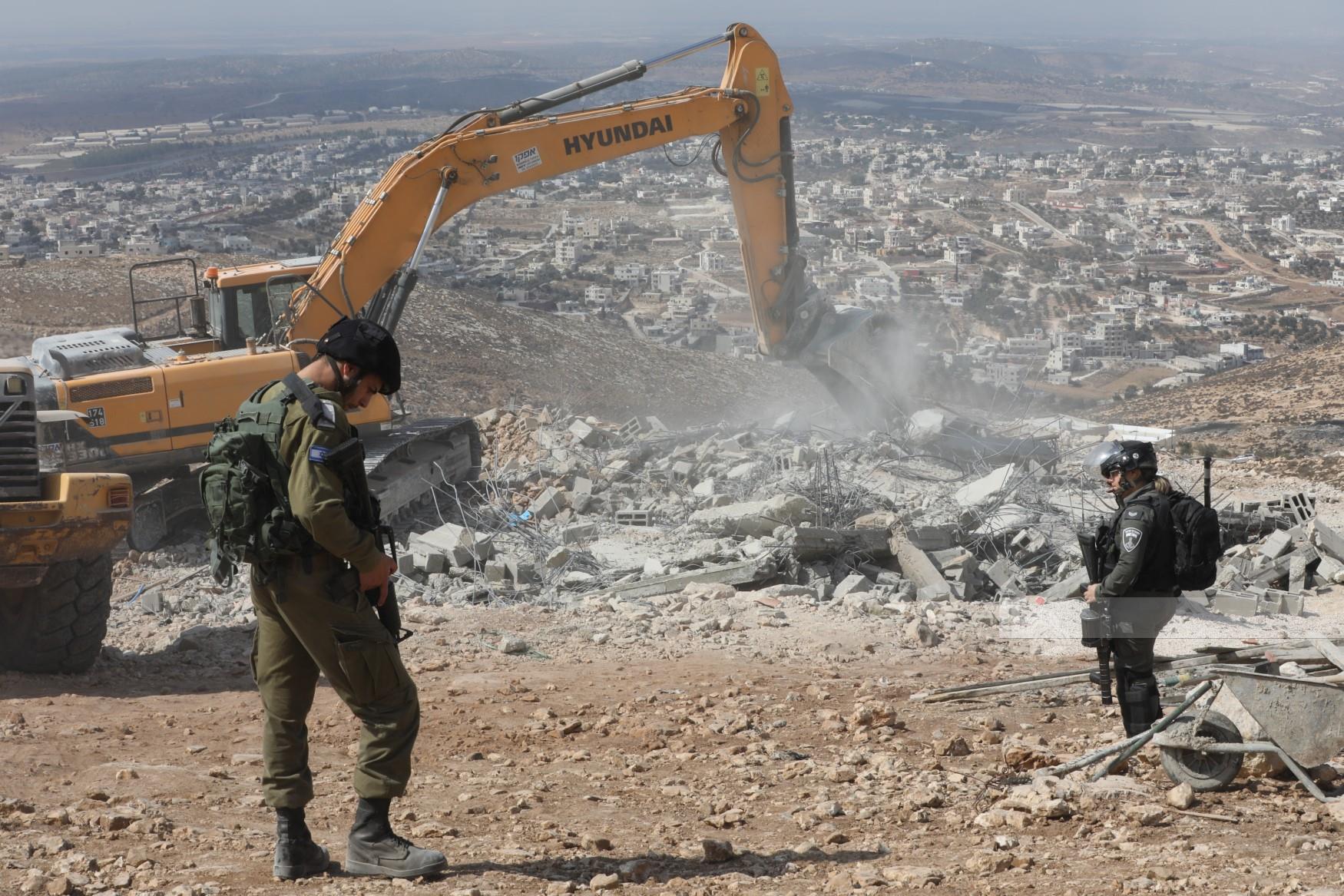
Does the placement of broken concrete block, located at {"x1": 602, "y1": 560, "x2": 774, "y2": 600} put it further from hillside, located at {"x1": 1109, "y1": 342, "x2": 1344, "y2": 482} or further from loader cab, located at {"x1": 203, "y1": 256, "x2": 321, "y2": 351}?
hillside, located at {"x1": 1109, "y1": 342, "x2": 1344, "y2": 482}

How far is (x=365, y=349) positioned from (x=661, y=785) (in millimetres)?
2449

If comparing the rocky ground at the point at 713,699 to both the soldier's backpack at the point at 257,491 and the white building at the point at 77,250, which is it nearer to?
the soldier's backpack at the point at 257,491

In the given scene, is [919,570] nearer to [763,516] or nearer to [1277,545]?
[763,516]

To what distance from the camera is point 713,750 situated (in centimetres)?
677

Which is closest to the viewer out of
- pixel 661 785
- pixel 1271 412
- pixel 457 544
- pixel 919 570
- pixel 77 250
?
pixel 661 785

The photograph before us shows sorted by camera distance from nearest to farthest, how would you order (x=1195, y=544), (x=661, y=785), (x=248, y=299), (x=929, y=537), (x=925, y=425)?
(x=1195, y=544)
(x=661, y=785)
(x=929, y=537)
(x=248, y=299)
(x=925, y=425)

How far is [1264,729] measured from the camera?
18.3 feet

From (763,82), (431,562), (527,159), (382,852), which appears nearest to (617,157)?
(527,159)

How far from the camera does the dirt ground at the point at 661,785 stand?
492 centimetres

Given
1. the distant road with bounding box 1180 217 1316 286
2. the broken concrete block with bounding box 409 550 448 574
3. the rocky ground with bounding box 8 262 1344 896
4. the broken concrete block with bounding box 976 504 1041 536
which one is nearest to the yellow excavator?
the rocky ground with bounding box 8 262 1344 896

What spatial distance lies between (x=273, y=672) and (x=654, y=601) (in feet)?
17.8

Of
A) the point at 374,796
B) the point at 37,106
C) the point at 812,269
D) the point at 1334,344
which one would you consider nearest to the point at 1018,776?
the point at 374,796

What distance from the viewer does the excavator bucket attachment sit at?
15289 mm

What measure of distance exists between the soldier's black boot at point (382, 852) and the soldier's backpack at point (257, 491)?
0.92 meters
